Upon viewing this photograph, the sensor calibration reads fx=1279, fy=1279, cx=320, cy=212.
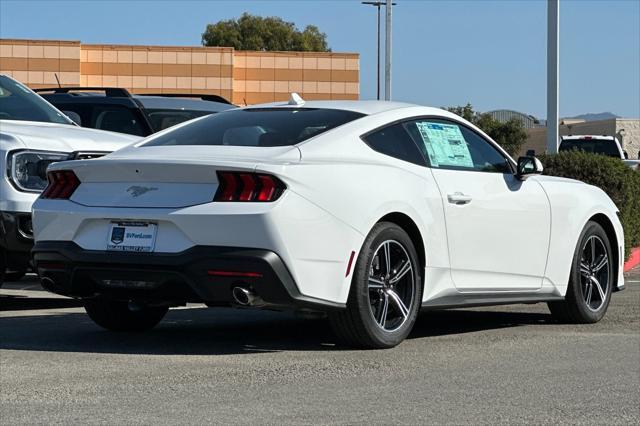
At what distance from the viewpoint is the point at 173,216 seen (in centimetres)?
702

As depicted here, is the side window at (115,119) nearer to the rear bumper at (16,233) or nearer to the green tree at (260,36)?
the rear bumper at (16,233)

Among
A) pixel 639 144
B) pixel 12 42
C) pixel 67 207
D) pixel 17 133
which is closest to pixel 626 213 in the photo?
pixel 17 133

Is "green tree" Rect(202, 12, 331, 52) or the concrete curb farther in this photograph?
"green tree" Rect(202, 12, 331, 52)

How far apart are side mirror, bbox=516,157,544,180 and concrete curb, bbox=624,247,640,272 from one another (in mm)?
6700

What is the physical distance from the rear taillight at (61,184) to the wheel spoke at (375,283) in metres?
1.83

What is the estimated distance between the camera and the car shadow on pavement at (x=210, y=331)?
25.1 feet

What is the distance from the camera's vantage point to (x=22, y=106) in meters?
10.5

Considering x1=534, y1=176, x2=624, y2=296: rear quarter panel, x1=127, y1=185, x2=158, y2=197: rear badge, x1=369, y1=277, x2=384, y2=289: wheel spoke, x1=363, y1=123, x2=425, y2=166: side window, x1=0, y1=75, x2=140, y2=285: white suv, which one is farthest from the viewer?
x1=534, y1=176, x2=624, y2=296: rear quarter panel

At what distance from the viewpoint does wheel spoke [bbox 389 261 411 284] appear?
25.0 ft

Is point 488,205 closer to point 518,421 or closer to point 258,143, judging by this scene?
point 258,143

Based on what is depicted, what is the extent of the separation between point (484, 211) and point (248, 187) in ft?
6.59

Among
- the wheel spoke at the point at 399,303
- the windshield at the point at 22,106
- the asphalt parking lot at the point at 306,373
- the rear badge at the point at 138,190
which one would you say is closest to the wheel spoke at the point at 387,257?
the wheel spoke at the point at 399,303

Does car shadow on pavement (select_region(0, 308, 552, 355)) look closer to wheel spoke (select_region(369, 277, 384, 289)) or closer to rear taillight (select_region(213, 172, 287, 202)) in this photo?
wheel spoke (select_region(369, 277, 384, 289))

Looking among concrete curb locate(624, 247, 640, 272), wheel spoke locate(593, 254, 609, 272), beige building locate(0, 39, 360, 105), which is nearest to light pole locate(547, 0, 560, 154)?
concrete curb locate(624, 247, 640, 272)
